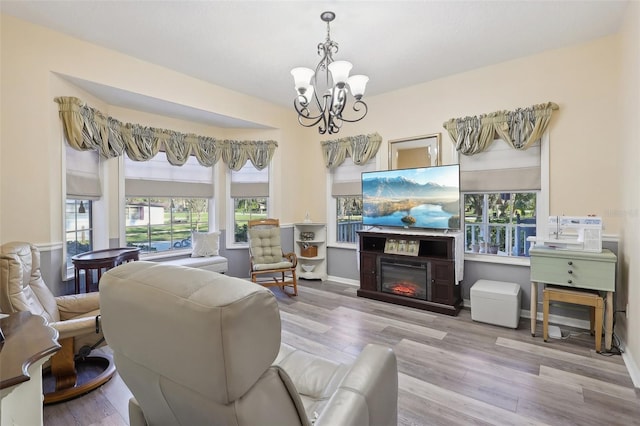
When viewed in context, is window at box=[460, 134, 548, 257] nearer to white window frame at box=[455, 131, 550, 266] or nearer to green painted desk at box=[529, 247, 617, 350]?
white window frame at box=[455, 131, 550, 266]

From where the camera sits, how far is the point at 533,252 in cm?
286

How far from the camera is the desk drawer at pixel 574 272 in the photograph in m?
2.54

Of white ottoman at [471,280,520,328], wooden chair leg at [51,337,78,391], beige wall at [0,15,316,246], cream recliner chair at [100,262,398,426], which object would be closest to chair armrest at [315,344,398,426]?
cream recliner chair at [100,262,398,426]

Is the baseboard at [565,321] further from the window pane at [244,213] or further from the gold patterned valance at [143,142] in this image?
the gold patterned valance at [143,142]

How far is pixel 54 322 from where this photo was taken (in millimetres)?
2166

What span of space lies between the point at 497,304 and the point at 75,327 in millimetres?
3681

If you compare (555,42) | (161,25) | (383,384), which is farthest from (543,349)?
(161,25)

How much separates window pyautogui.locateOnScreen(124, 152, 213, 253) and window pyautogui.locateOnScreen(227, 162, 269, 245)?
1.29ft

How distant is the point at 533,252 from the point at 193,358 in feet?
10.5

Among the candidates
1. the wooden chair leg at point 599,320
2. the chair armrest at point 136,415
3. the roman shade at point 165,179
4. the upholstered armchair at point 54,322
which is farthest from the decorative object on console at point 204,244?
the wooden chair leg at point 599,320

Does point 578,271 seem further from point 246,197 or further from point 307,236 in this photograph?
point 246,197

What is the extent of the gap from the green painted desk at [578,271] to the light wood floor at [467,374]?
0.41 metres

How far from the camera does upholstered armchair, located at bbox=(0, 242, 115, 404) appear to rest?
6.33 feet

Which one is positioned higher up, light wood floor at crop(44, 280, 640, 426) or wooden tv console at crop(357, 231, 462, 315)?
wooden tv console at crop(357, 231, 462, 315)
